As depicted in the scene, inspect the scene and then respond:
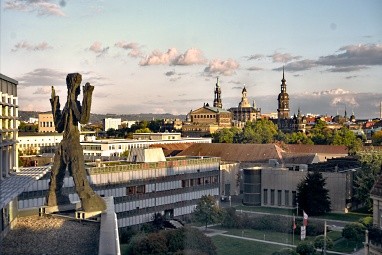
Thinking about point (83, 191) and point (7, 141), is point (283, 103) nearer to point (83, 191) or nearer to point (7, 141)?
point (7, 141)

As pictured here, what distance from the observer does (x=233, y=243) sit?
36.6m

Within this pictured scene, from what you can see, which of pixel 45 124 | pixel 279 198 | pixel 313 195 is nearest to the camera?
pixel 313 195

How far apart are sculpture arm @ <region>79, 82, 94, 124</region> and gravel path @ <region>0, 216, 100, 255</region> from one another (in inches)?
164

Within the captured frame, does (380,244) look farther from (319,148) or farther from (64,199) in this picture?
(319,148)

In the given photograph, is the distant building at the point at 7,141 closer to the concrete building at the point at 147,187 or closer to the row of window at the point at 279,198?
the concrete building at the point at 147,187

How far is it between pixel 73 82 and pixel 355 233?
22.3 meters

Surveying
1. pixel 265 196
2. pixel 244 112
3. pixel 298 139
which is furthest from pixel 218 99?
pixel 265 196

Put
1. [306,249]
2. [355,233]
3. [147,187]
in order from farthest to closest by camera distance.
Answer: [147,187] → [355,233] → [306,249]

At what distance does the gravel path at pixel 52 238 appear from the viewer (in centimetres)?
1647

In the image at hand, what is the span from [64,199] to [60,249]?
739 centimetres

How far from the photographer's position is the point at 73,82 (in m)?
22.9

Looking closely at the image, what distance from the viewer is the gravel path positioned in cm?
1647

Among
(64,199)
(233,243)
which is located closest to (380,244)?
(64,199)

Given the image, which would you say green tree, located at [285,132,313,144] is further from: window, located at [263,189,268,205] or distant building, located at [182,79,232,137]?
Result: window, located at [263,189,268,205]
